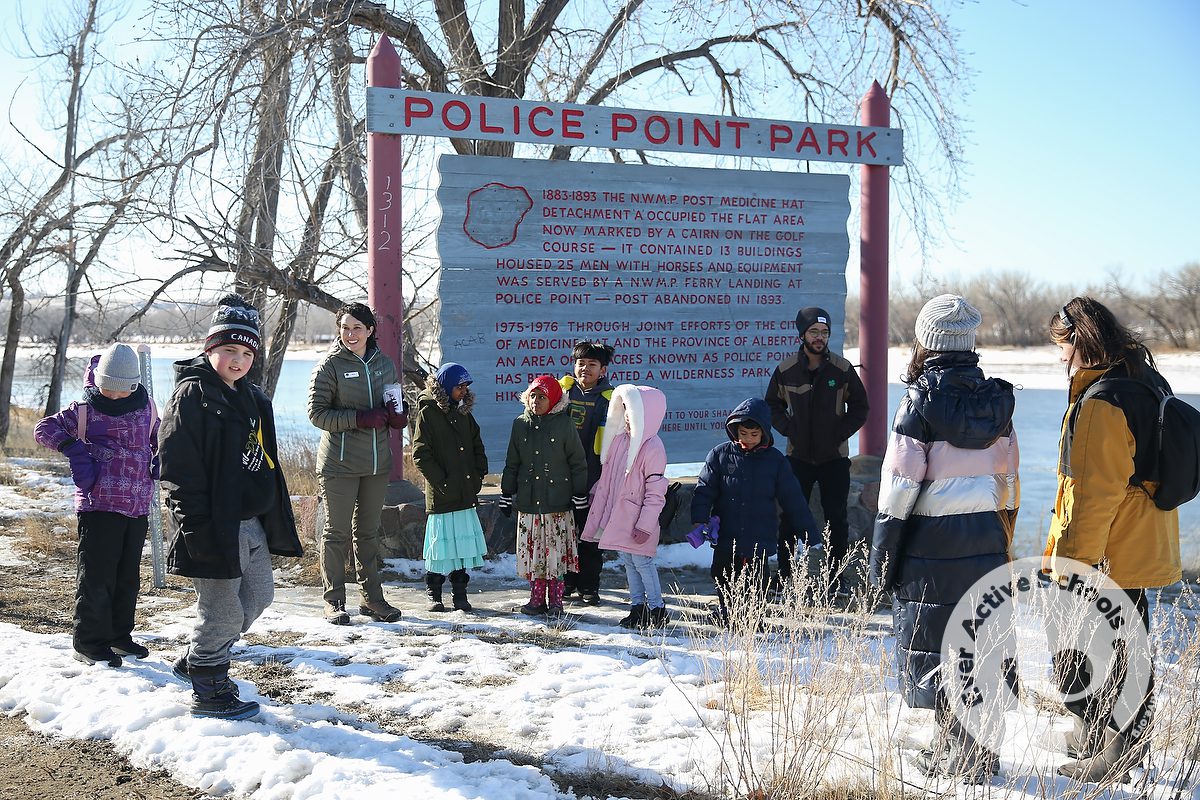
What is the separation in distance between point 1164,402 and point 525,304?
15.3ft

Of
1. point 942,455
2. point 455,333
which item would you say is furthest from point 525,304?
point 942,455

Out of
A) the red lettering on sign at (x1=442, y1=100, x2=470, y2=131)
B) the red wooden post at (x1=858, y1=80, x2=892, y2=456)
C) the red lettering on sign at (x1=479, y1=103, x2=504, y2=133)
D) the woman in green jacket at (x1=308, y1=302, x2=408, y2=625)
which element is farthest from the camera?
the red wooden post at (x1=858, y1=80, x2=892, y2=456)

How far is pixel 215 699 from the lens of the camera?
3787 mm

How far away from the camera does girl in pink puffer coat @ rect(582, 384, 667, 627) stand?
5.34m

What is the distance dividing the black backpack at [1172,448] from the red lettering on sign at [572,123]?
460cm

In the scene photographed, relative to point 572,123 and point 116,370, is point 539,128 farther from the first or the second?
point 116,370

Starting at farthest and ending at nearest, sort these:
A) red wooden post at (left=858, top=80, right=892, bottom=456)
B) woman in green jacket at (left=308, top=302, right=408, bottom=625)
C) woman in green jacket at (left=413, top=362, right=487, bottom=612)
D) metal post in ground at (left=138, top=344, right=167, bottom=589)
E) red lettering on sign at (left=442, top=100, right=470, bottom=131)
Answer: red wooden post at (left=858, top=80, right=892, bottom=456) < red lettering on sign at (left=442, top=100, right=470, bottom=131) < metal post in ground at (left=138, top=344, right=167, bottom=589) < woman in green jacket at (left=413, top=362, right=487, bottom=612) < woman in green jacket at (left=308, top=302, right=408, bottom=625)

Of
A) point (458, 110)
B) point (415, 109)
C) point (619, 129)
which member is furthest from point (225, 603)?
point (619, 129)

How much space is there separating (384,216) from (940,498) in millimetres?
4470

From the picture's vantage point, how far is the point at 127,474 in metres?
4.59

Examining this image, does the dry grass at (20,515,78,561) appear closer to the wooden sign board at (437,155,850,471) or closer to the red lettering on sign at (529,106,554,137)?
the wooden sign board at (437,155,850,471)

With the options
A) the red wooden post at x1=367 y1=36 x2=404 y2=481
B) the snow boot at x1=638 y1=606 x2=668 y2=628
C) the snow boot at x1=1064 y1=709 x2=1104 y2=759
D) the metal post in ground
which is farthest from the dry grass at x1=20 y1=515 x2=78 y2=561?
the snow boot at x1=1064 y1=709 x2=1104 y2=759

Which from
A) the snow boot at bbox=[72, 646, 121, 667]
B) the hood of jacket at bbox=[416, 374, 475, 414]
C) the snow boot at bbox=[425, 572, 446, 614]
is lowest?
the snow boot at bbox=[72, 646, 121, 667]

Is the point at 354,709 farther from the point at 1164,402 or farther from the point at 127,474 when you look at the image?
the point at 1164,402
